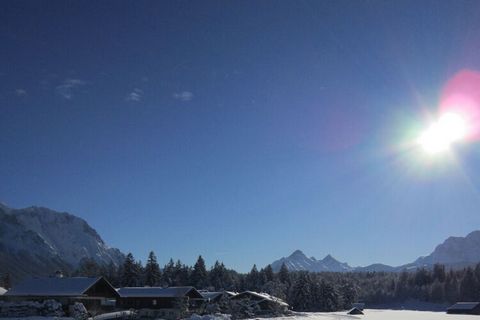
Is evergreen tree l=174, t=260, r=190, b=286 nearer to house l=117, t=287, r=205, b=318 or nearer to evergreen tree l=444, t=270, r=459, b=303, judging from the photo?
house l=117, t=287, r=205, b=318

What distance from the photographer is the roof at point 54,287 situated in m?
61.1

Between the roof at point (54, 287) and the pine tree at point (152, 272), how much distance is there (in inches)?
1947

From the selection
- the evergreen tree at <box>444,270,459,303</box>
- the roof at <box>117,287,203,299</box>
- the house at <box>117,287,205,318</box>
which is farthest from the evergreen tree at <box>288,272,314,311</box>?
the evergreen tree at <box>444,270,459,303</box>

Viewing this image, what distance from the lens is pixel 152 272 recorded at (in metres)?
114

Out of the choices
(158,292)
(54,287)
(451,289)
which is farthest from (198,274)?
(451,289)

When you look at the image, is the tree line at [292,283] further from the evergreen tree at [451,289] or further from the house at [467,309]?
the house at [467,309]

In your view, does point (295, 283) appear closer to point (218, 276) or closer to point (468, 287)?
point (218, 276)

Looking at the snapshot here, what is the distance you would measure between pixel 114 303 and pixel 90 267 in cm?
7453

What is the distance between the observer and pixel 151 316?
244ft

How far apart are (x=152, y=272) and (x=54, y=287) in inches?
2074

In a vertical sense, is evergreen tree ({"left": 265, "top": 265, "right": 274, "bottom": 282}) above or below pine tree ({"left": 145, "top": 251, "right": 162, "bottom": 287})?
above

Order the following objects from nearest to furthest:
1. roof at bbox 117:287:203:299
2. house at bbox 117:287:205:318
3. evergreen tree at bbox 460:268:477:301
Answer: house at bbox 117:287:205:318 < roof at bbox 117:287:203:299 < evergreen tree at bbox 460:268:477:301

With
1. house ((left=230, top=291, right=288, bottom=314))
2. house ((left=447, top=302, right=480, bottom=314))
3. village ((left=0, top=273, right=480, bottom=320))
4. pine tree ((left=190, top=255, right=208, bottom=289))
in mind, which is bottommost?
village ((left=0, top=273, right=480, bottom=320))

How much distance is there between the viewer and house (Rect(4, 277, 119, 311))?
199ft
